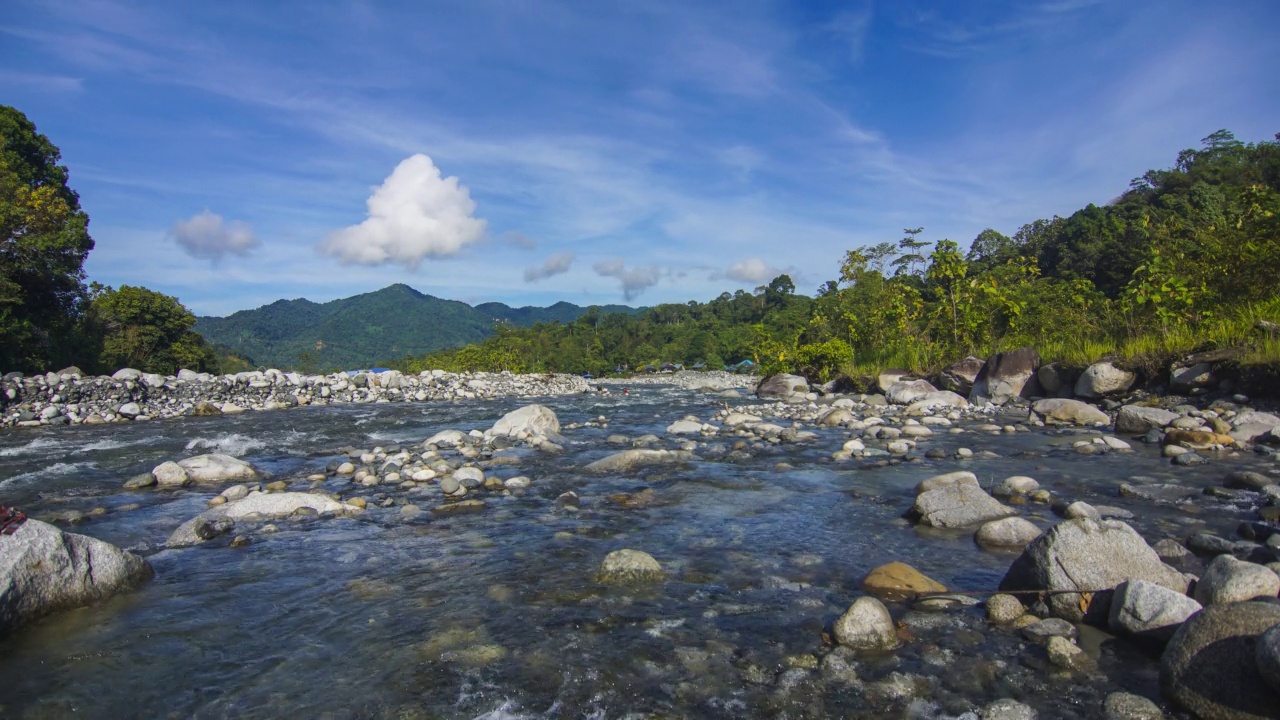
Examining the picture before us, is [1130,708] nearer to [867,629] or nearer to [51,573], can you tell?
[867,629]

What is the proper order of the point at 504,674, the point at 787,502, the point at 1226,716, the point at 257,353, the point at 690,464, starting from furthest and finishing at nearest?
the point at 257,353 < the point at 690,464 < the point at 787,502 < the point at 504,674 < the point at 1226,716

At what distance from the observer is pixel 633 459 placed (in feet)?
38.2

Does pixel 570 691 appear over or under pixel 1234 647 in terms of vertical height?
under

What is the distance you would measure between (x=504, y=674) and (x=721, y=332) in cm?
9934

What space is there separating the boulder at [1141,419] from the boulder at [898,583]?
10.3m

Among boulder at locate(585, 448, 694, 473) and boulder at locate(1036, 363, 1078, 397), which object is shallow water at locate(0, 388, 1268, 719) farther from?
boulder at locate(1036, 363, 1078, 397)

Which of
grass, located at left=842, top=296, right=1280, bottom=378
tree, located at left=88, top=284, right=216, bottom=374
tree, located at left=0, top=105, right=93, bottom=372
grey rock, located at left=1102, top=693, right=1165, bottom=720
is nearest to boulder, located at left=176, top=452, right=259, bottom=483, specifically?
grey rock, located at left=1102, top=693, right=1165, bottom=720

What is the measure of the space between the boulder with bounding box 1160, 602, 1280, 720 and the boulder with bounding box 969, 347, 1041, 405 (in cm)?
1725

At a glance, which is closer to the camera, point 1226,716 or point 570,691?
point 1226,716

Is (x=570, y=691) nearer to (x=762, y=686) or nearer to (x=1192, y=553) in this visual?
(x=762, y=686)

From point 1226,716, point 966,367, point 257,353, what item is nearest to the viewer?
point 1226,716

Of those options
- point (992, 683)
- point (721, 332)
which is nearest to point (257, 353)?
point (721, 332)

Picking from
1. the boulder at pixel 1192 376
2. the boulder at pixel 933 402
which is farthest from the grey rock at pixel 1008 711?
the boulder at pixel 1192 376

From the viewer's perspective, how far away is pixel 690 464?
11641 mm
